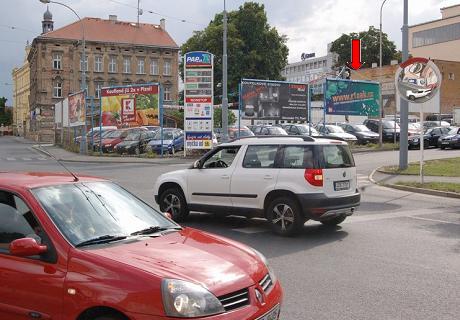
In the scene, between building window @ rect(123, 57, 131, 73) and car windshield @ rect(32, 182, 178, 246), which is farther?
building window @ rect(123, 57, 131, 73)

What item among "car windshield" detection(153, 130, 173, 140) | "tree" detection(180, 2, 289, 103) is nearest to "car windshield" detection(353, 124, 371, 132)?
"car windshield" detection(153, 130, 173, 140)

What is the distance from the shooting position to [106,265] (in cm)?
383

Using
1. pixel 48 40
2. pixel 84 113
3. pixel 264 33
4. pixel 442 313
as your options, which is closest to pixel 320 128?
pixel 84 113

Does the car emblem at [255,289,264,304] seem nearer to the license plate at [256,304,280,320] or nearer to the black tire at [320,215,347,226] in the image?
the license plate at [256,304,280,320]

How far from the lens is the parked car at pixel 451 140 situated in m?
34.0

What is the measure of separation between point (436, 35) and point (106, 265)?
89.8 meters

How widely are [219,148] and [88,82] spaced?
83.9 meters

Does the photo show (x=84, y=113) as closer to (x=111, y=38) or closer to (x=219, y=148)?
(x=219, y=148)

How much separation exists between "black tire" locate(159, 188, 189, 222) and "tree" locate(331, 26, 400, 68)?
81.7 meters

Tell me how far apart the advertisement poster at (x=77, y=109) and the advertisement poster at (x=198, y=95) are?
32.9 feet

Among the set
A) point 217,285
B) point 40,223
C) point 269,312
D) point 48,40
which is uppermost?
point 48,40

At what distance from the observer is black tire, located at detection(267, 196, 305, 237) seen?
9.43 meters

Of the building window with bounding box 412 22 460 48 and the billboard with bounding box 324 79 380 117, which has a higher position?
the building window with bounding box 412 22 460 48

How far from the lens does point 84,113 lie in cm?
3625
